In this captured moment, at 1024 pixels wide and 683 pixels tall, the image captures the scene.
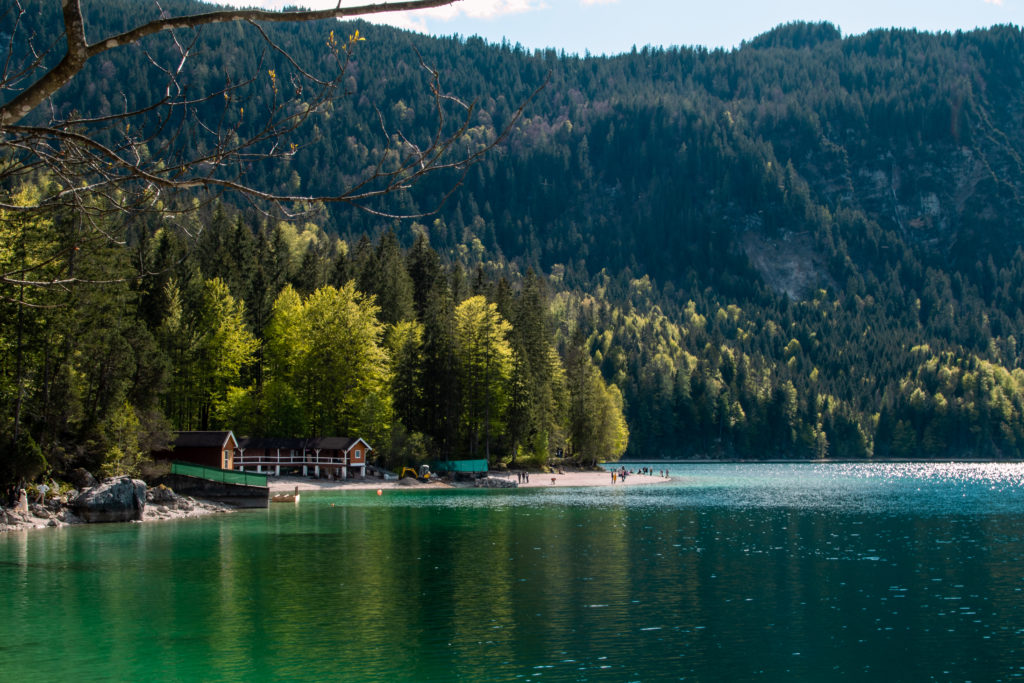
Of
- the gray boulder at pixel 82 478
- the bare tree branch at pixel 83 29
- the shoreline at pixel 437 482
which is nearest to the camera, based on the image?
the bare tree branch at pixel 83 29

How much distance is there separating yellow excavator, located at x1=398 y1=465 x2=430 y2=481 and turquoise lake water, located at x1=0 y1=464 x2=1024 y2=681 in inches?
1195

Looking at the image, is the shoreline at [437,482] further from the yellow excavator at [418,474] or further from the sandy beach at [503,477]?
the yellow excavator at [418,474]

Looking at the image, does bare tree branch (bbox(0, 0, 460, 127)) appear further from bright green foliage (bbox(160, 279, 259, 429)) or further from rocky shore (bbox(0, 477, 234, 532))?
bright green foliage (bbox(160, 279, 259, 429))

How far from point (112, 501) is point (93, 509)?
97cm

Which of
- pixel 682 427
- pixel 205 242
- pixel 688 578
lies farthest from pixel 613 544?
pixel 682 427

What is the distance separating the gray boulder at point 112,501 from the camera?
46594mm

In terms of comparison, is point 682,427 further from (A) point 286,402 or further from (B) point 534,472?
(A) point 286,402

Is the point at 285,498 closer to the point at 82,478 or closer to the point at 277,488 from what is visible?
the point at 277,488

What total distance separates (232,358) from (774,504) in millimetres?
44515

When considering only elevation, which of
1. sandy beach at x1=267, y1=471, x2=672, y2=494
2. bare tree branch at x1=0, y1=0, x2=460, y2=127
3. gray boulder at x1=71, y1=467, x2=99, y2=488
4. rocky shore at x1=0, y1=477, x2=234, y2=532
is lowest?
sandy beach at x1=267, y1=471, x2=672, y2=494

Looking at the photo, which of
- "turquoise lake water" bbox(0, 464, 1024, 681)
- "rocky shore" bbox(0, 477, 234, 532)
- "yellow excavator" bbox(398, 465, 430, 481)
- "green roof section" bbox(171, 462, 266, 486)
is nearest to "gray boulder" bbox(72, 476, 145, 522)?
"rocky shore" bbox(0, 477, 234, 532)

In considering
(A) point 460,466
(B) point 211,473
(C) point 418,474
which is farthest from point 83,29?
(A) point 460,466

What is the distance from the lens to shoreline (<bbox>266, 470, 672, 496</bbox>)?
71625mm

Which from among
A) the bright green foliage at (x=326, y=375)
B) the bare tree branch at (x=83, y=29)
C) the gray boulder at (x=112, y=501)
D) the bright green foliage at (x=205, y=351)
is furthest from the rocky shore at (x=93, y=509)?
the bare tree branch at (x=83, y=29)
